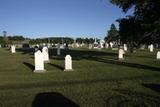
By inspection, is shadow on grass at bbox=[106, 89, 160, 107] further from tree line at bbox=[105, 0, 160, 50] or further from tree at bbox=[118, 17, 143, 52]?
tree at bbox=[118, 17, 143, 52]

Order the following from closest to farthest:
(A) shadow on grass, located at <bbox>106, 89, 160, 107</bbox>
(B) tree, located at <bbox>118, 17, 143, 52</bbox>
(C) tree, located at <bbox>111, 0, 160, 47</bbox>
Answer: (A) shadow on grass, located at <bbox>106, 89, 160, 107</bbox> < (C) tree, located at <bbox>111, 0, 160, 47</bbox> < (B) tree, located at <bbox>118, 17, 143, 52</bbox>

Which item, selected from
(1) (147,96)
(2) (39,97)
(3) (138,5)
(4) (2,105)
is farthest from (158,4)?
(4) (2,105)

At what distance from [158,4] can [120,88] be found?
974cm

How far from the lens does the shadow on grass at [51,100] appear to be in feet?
30.3

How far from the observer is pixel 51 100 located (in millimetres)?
9969

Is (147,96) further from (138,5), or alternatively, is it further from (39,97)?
(138,5)

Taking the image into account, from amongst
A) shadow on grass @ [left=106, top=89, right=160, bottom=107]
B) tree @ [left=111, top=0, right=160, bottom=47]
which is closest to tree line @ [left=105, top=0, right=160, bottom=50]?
A: tree @ [left=111, top=0, right=160, bottom=47]

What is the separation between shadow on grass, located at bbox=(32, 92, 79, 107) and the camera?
9.23 meters

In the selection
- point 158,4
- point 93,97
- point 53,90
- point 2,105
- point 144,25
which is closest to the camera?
point 2,105

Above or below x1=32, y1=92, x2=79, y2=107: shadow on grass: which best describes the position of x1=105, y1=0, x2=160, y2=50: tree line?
above

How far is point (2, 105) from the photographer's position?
30.6 ft

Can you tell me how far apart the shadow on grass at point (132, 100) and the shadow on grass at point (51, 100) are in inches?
49.4

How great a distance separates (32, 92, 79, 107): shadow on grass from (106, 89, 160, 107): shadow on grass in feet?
4.12

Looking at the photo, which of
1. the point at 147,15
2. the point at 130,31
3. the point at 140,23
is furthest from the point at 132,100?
the point at 130,31
